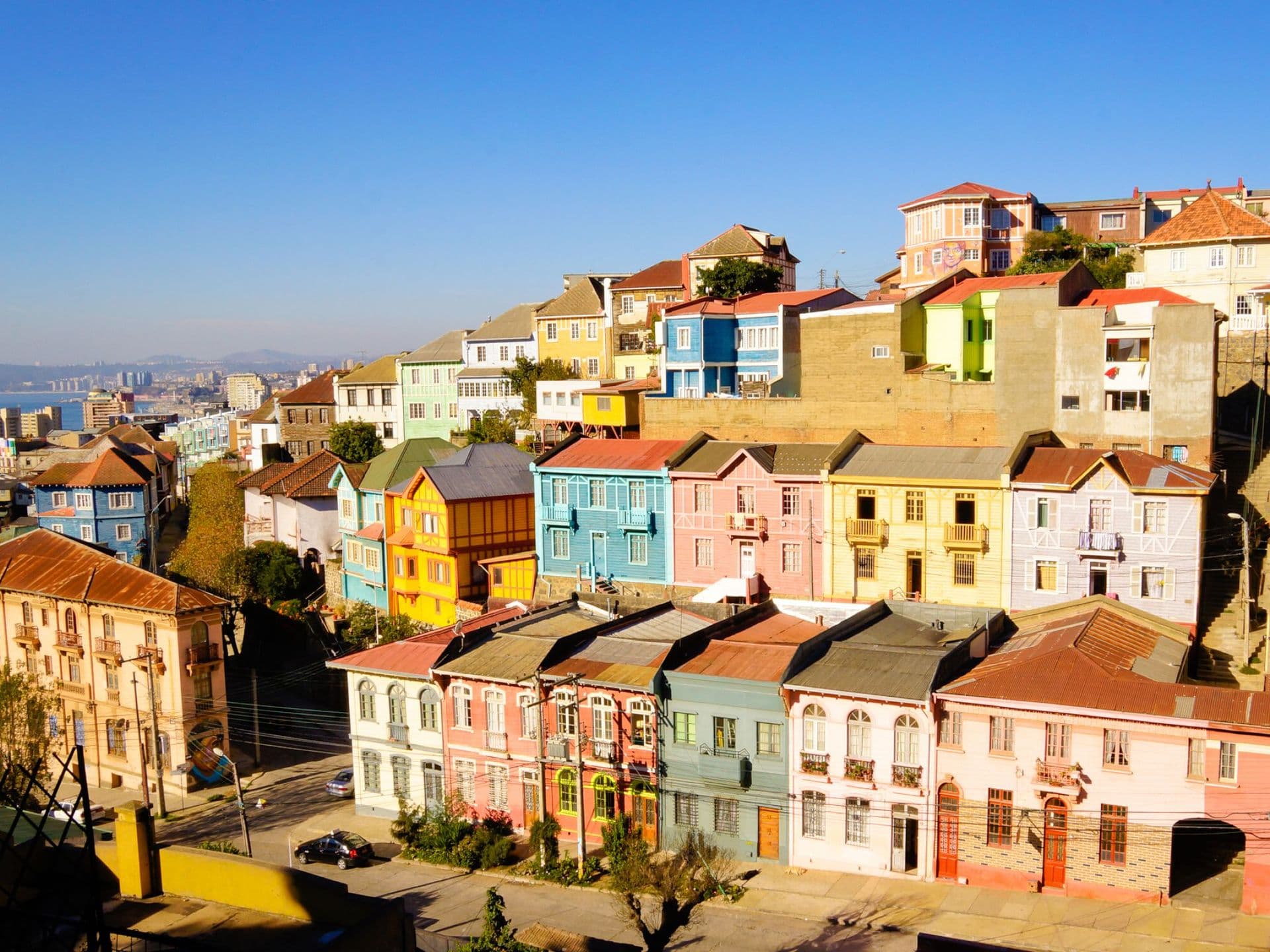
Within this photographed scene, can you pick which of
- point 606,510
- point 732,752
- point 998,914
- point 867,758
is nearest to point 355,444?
point 606,510

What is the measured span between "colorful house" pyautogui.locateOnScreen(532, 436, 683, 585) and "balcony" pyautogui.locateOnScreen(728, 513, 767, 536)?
2989 millimetres

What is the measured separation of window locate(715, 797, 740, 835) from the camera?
35.8 meters

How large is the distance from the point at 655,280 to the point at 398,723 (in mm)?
43286

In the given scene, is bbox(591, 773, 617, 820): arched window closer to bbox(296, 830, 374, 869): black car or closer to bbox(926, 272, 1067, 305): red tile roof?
bbox(296, 830, 374, 869): black car

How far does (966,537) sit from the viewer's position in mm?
42719

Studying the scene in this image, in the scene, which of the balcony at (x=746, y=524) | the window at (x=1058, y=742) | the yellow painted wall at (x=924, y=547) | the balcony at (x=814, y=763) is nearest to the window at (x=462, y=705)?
the balcony at (x=814, y=763)

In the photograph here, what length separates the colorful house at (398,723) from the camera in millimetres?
40500

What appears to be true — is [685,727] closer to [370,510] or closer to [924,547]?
[924,547]

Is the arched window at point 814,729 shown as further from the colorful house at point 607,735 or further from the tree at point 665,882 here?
the colorful house at point 607,735

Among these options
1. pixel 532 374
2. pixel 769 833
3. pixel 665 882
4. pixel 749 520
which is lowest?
pixel 769 833

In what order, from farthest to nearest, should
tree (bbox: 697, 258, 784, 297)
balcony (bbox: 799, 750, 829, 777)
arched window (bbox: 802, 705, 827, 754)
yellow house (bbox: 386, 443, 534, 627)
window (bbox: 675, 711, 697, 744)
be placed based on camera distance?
tree (bbox: 697, 258, 784, 297)
yellow house (bbox: 386, 443, 534, 627)
window (bbox: 675, 711, 697, 744)
arched window (bbox: 802, 705, 827, 754)
balcony (bbox: 799, 750, 829, 777)

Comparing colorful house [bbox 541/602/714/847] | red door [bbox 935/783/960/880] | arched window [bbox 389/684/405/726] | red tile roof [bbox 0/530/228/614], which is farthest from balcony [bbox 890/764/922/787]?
red tile roof [bbox 0/530/228/614]

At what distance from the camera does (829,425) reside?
2028 inches

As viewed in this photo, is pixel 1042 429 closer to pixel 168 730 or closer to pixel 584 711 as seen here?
pixel 584 711
